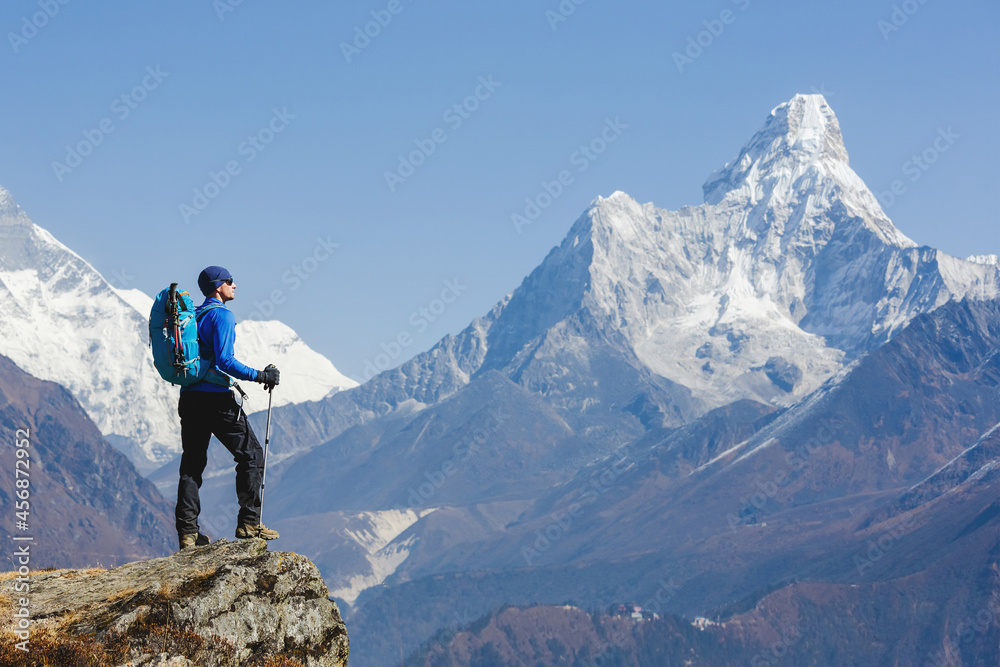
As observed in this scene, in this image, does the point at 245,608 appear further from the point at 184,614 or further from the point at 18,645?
the point at 18,645

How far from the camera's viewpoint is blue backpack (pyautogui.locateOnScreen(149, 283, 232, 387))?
63.8ft

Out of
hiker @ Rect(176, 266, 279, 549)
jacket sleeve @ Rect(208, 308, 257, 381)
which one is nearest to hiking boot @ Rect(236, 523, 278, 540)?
hiker @ Rect(176, 266, 279, 549)

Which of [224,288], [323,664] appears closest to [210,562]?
[323,664]

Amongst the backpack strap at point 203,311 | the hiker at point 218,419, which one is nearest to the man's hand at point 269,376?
the hiker at point 218,419

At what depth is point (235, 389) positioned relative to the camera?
819 inches

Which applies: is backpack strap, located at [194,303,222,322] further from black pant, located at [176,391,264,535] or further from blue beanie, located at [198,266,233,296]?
black pant, located at [176,391,264,535]

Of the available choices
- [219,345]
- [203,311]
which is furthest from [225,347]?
[203,311]

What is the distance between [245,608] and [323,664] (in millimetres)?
1664

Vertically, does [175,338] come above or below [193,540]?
above

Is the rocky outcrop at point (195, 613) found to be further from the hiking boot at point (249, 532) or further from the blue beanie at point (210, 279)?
the blue beanie at point (210, 279)

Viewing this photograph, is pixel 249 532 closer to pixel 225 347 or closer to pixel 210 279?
pixel 225 347

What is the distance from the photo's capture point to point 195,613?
17766mm

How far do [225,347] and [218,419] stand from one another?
4.44ft

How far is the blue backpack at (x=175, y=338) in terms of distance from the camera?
19438 millimetres
